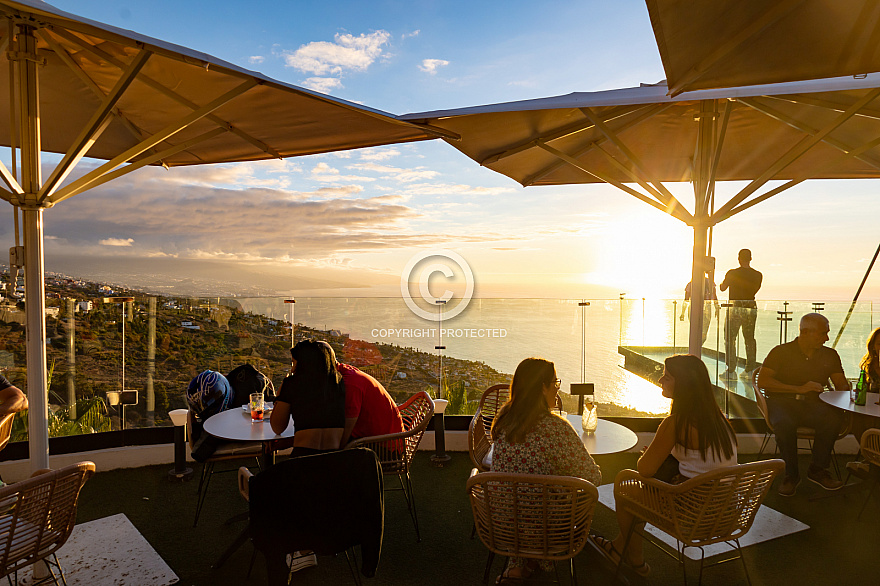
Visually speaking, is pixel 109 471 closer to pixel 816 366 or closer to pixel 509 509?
pixel 509 509

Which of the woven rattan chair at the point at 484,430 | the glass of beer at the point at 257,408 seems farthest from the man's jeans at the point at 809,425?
the glass of beer at the point at 257,408

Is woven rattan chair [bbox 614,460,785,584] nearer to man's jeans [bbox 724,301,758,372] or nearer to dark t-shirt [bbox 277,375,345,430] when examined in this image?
dark t-shirt [bbox 277,375,345,430]

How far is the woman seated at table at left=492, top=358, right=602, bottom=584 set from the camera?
8.10ft

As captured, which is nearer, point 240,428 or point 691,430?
point 691,430

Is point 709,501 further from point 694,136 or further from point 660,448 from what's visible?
point 694,136

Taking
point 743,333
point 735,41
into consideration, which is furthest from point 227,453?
point 743,333

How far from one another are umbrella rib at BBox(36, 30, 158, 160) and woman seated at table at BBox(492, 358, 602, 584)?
8.43 ft

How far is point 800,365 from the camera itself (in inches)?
175

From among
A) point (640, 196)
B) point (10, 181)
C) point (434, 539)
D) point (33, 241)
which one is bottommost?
point (434, 539)

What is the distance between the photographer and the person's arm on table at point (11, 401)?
329cm

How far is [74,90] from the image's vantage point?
145 inches

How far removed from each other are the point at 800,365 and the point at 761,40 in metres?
3.49

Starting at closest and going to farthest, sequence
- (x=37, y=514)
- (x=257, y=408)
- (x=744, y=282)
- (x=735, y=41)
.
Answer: (x=735, y=41) → (x=37, y=514) → (x=257, y=408) → (x=744, y=282)

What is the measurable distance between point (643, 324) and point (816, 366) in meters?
2.11
